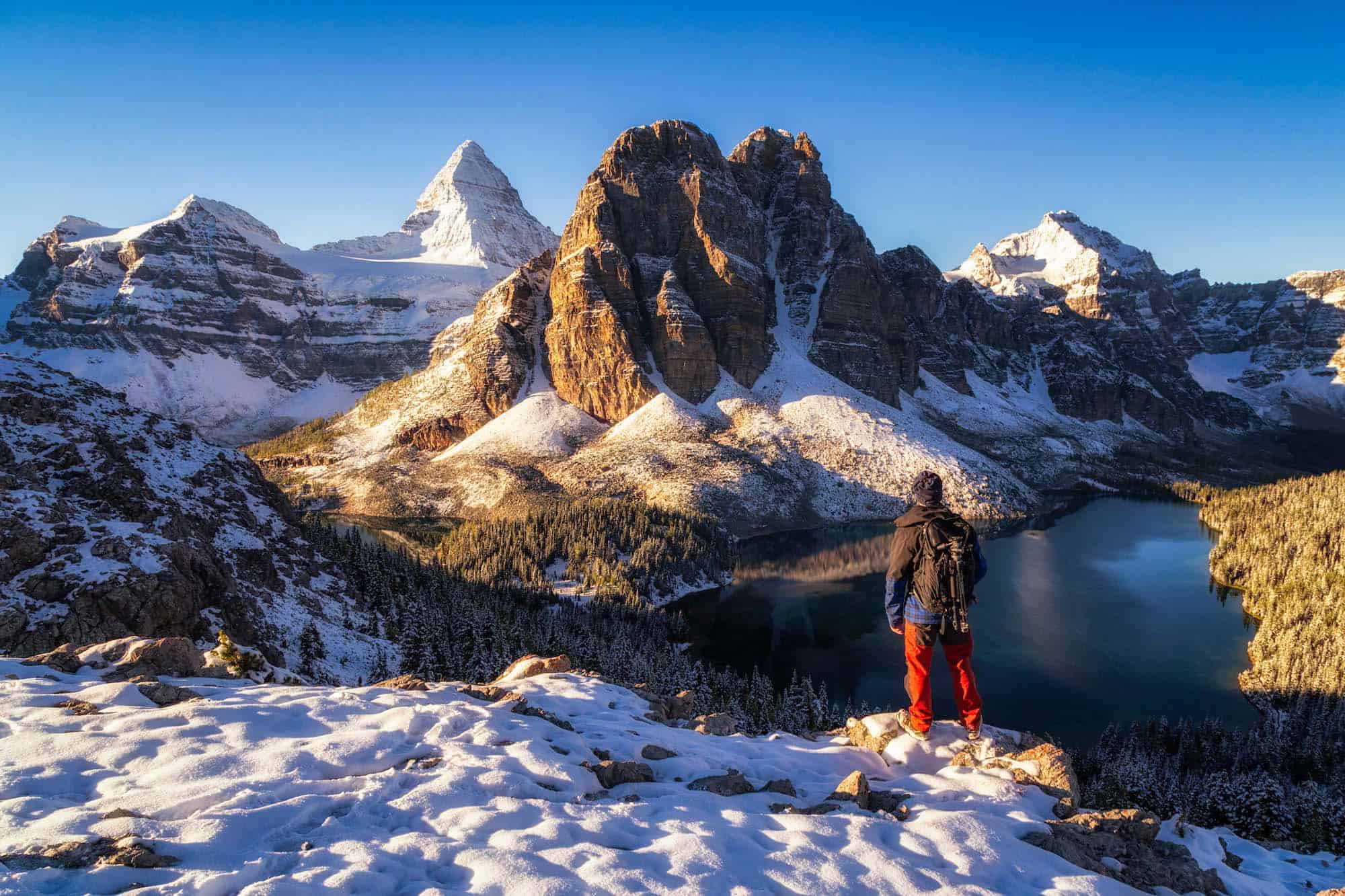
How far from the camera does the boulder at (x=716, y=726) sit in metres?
12.7

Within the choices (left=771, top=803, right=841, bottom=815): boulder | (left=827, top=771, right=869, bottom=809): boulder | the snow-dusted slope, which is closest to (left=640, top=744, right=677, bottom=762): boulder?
(left=771, top=803, right=841, bottom=815): boulder

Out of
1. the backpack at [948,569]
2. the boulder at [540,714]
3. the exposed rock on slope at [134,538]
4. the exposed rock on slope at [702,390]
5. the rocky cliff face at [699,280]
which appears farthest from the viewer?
the rocky cliff face at [699,280]

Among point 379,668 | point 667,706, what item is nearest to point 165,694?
point 667,706

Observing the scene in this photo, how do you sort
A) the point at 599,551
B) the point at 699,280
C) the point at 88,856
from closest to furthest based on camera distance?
the point at 88,856 → the point at 599,551 → the point at 699,280

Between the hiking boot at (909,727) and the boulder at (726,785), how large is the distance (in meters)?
3.29

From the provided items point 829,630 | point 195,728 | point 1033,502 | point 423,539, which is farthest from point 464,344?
point 195,728

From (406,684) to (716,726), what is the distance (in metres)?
6.54

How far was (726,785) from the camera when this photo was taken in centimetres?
886

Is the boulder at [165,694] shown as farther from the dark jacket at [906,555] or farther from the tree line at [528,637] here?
the tree line at [528,637]

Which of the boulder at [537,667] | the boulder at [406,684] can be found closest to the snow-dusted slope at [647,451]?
the boulder at [537,667]

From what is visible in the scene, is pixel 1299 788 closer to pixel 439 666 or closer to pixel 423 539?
pixel 439 666

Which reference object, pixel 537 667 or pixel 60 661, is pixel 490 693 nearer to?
pixel 537 667

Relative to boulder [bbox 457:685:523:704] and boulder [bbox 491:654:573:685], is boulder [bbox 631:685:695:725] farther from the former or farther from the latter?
boulder [bbox 457:685:523:704]

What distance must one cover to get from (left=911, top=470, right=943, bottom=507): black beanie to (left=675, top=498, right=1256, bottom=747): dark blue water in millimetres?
28937
